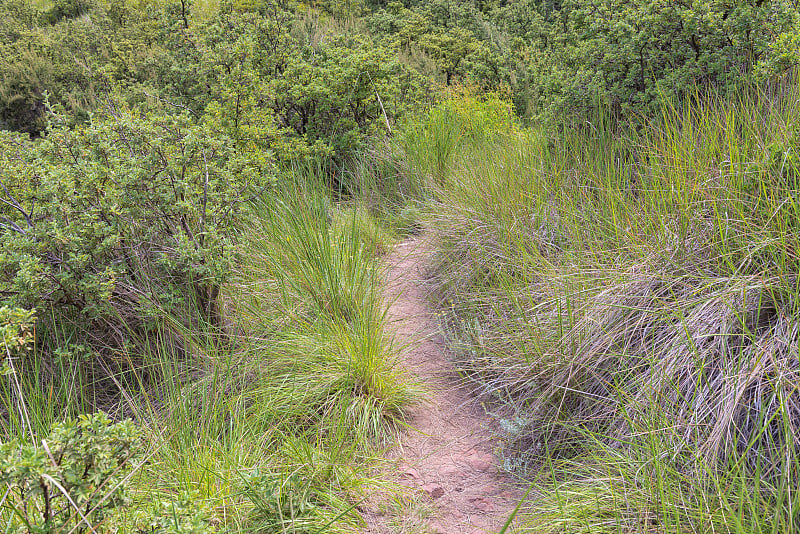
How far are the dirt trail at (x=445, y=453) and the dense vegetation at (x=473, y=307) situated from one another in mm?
112

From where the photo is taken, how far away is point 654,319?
8.45 feet

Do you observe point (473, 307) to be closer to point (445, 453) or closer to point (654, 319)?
point (445, 453)

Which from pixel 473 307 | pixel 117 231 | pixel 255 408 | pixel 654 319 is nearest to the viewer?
pixel 654 319

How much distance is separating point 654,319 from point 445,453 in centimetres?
113

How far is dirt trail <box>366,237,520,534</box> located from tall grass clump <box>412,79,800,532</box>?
15 centimetres

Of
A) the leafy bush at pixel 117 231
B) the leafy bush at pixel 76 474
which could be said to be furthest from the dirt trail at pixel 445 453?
the leafy bush at pixel 117 231

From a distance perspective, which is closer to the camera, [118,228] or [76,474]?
[76,474]

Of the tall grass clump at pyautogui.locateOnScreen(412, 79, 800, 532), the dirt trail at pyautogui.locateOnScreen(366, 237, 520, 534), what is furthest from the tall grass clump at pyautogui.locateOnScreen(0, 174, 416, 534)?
the tall grass clump at pyautogui.locateOnScreen(412, 79, 800, 532)

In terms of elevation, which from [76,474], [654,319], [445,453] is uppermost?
[76,474]

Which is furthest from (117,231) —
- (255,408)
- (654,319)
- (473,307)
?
(654,319)

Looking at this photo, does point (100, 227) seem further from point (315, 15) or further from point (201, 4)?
point (201, 4)

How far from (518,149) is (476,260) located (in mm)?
1485

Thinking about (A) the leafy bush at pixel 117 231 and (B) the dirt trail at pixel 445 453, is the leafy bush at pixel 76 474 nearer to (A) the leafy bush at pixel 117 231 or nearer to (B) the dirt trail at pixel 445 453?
(B) the dirt trail at pixel 445 453

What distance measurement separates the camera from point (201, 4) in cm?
1620
